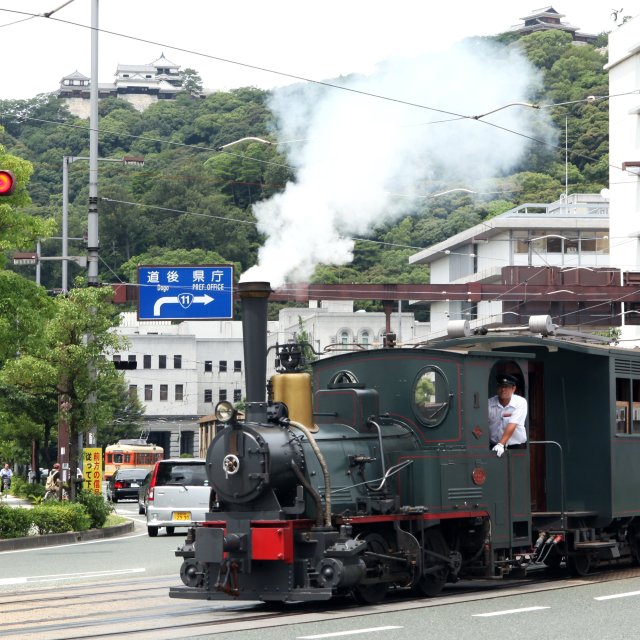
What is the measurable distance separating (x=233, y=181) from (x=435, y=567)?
973 inches

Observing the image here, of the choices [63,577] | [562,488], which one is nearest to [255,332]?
[562,488]

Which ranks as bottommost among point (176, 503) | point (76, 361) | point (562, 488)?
point (176, 503)

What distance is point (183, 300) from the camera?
33.3m

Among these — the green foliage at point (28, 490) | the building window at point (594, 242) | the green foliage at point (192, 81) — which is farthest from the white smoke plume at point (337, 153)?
the green foliage at point (192, 81)

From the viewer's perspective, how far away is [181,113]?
364ft

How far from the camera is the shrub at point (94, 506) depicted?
28125 millimetres

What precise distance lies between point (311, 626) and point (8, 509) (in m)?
14.9

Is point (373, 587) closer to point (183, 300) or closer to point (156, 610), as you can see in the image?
point (156, 610)

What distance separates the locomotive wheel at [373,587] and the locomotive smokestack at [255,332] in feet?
6.30

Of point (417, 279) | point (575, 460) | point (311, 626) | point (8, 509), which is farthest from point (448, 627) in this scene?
point (417, 279)

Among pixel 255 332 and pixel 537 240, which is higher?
pixel 537 240

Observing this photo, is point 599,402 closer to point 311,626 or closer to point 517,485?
point 517,485

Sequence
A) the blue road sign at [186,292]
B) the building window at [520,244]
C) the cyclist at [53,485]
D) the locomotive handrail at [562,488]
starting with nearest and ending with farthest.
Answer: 1. the locomotive handrail at [562,488]
2. the blue road sign at [186,292]
3. the cyclist at [53,485]
4. the building window at [520,244]

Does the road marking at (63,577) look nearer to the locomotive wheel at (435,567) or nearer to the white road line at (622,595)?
the locomotive wheel at (435,567)
